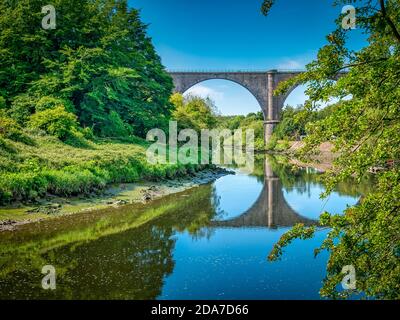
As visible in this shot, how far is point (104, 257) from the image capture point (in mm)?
9977

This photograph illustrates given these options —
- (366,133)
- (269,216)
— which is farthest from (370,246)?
(269,216)

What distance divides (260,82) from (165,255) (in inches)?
2367

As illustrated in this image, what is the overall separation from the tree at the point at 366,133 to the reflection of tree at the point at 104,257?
389 centimetres

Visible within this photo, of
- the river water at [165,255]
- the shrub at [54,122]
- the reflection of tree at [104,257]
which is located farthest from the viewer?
the shrub at [54,122]

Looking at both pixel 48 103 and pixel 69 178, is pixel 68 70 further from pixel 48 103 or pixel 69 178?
pixel 69 178

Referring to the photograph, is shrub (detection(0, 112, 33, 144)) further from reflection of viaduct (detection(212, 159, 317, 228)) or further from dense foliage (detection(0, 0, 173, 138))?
reflection of viaduct (detection(212, 159, 317, 228))

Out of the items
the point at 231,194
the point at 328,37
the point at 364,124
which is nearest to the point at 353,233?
the point at 364,124

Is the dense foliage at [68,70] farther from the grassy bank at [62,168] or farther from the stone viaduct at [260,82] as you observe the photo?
the stone viaduct at [260,82]

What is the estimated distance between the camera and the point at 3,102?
→ 2267 cm

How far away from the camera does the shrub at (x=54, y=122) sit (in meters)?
20.9

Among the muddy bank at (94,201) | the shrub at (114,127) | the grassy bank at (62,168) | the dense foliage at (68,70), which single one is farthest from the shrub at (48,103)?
the muddy bank at (94,201)

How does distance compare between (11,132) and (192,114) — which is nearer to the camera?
(11,132)

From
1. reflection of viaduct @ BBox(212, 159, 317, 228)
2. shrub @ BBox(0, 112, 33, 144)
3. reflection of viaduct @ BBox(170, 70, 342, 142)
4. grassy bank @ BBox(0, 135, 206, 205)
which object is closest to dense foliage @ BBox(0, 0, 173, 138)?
grassy bank @ BBox(0, 135, 206, 205)

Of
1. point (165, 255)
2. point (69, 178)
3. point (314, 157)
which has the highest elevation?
point (314, 157)
